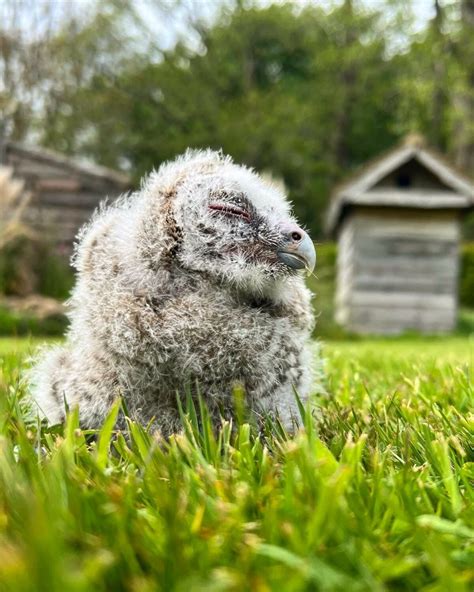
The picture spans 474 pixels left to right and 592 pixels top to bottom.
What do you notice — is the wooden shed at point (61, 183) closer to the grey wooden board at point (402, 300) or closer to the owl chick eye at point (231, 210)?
the grey wooden board at point (402, 300)

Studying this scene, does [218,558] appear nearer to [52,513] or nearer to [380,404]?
[52,513]

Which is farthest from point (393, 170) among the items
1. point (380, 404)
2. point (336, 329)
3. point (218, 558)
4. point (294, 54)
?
point (294, 54)

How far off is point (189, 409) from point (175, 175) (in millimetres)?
626

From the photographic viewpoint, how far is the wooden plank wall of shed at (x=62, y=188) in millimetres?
13172

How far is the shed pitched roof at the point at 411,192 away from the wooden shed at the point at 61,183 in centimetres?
481

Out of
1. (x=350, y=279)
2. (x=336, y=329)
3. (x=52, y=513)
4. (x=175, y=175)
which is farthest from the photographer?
(x=350, y=279)

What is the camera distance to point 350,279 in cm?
1222

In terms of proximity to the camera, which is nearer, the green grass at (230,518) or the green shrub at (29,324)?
the green grass at (230,518)

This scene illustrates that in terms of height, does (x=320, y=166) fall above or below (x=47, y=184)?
above

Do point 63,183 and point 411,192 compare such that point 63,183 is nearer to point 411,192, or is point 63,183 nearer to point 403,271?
point 411,192

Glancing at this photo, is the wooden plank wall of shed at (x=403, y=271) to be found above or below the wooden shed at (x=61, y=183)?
below

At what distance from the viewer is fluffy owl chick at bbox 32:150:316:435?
1.50 meters

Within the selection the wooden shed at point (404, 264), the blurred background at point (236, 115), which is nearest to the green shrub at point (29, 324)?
the blurred background at point (236, 115)

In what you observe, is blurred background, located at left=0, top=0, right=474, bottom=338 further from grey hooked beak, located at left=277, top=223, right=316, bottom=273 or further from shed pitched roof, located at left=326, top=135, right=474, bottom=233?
grey hooked beak, located at left=277, top=223, right=316, bottom=273
